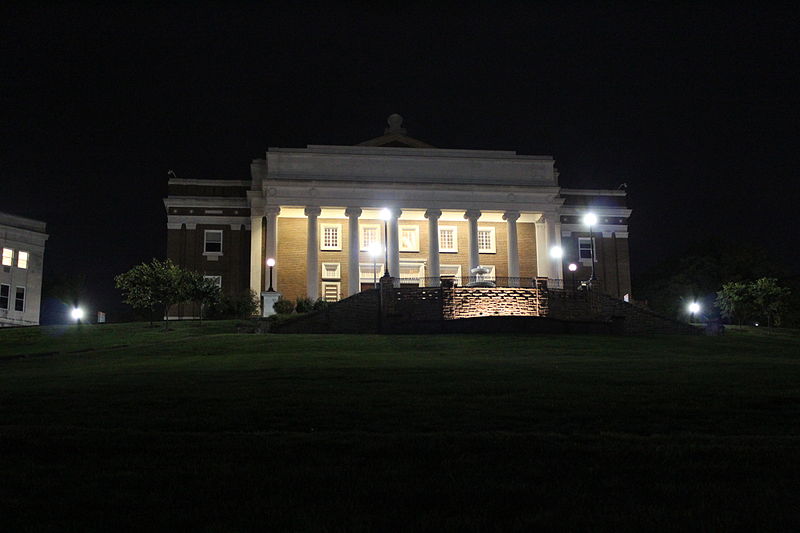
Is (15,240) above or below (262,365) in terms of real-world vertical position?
above

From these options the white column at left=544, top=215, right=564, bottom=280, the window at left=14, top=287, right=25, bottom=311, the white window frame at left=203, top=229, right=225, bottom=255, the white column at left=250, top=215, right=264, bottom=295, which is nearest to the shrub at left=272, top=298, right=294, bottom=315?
the white column at left=250, top=215, right=264, bottom=295

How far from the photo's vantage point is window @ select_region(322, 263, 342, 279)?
6100 cm

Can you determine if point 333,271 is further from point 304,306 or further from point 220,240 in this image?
point 304,306

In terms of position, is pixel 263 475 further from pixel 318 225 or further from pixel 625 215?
pixel 625 215

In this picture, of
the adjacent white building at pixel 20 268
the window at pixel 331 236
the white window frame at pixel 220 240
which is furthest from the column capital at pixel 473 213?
the adjacent white building at pixel 20 268

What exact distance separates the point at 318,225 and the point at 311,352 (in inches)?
1355

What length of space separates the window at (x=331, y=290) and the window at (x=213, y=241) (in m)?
9.95

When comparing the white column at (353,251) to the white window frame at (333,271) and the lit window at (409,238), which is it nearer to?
the white window frame at (333,271)

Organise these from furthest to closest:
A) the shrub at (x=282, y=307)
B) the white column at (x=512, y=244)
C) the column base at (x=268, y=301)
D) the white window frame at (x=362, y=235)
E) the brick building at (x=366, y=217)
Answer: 1. the white window frame at (x=362, y=235)
2. the white column at (x=512, y=244)
3. the brick building at (x=366, y=217)
4. the column base at (x=268, y=301)
5. the shrub at (x=282, y=307)

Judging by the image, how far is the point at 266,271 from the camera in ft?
193

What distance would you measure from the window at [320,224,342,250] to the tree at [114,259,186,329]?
66.3 ft

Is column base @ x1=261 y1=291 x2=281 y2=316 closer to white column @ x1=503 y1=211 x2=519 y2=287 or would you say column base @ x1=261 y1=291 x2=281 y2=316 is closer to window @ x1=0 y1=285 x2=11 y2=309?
white column @ x1=503 y1=211 x2=519 y2=287

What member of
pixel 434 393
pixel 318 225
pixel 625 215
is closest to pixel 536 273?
pixel 625 215

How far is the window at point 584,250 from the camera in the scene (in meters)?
67.6
